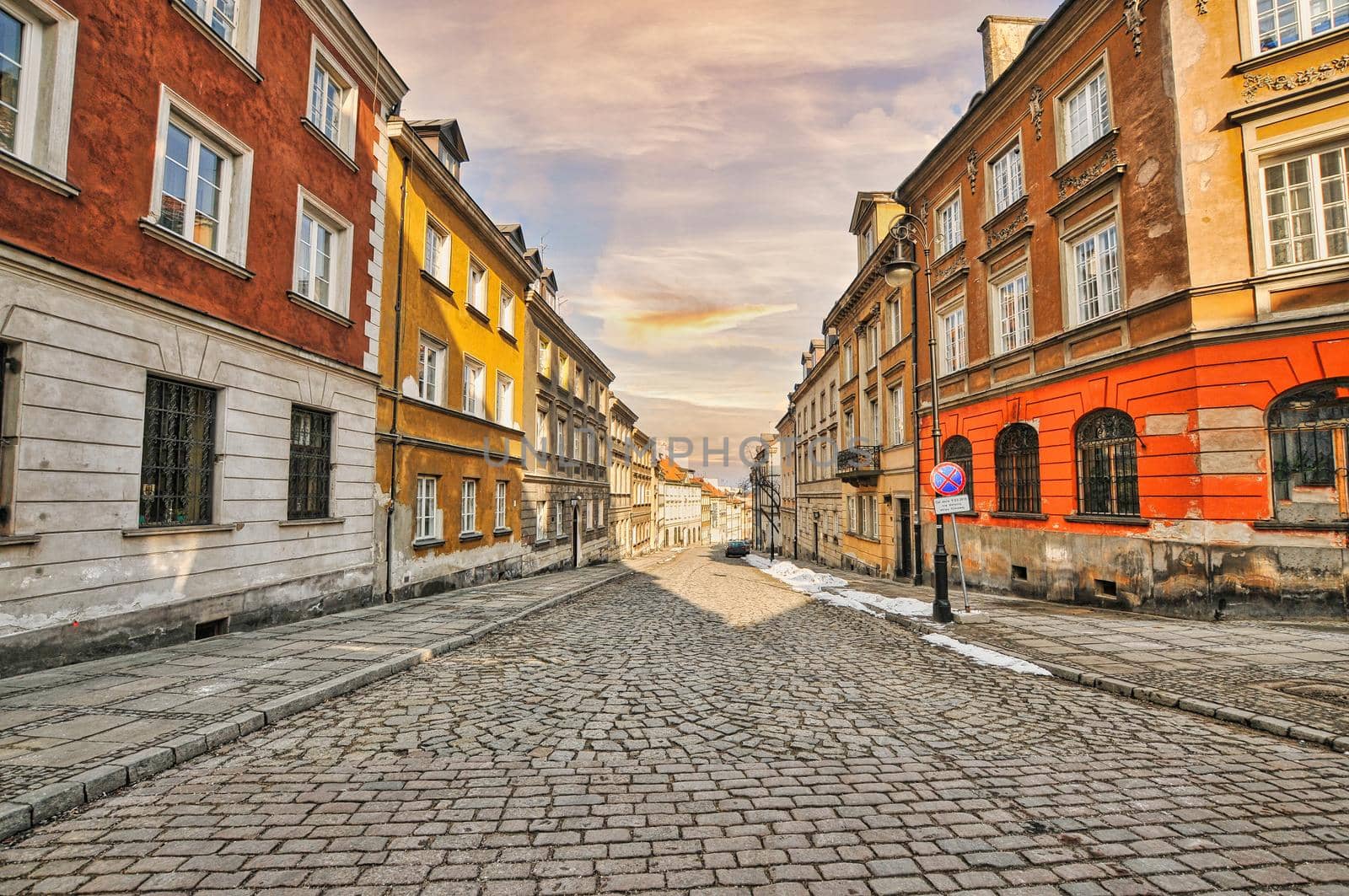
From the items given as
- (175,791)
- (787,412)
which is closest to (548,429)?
(175,791)

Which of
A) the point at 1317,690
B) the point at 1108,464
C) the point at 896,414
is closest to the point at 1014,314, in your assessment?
the point at 1108,464

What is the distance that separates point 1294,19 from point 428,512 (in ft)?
60.1

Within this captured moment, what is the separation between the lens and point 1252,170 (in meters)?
11.0

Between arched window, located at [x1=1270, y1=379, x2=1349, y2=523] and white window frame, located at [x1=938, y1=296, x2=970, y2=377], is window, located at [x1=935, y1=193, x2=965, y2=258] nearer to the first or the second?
white window frame, located at [x1=938, y1=296, x2=970, y2=377]

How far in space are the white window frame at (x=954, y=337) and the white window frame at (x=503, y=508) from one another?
Answer: 1332cm

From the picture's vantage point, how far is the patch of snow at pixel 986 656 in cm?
782

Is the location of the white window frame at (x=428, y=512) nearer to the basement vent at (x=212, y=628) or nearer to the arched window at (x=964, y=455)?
the basement vent at (x=212, y=628)

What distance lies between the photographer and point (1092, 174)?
13469 millimetres

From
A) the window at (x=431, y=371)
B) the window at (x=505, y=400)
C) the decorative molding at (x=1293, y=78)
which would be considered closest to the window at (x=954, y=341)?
the decorative molding at (x=1293, y=78)

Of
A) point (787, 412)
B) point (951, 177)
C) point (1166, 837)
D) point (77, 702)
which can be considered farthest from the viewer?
point (787, 412)

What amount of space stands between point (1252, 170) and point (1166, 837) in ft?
39.0

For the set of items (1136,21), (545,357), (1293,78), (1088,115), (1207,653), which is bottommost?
(1207,653)

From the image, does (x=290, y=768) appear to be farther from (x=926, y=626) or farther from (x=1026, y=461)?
(x=1026, y=461)

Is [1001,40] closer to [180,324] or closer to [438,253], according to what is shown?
[438,253]
